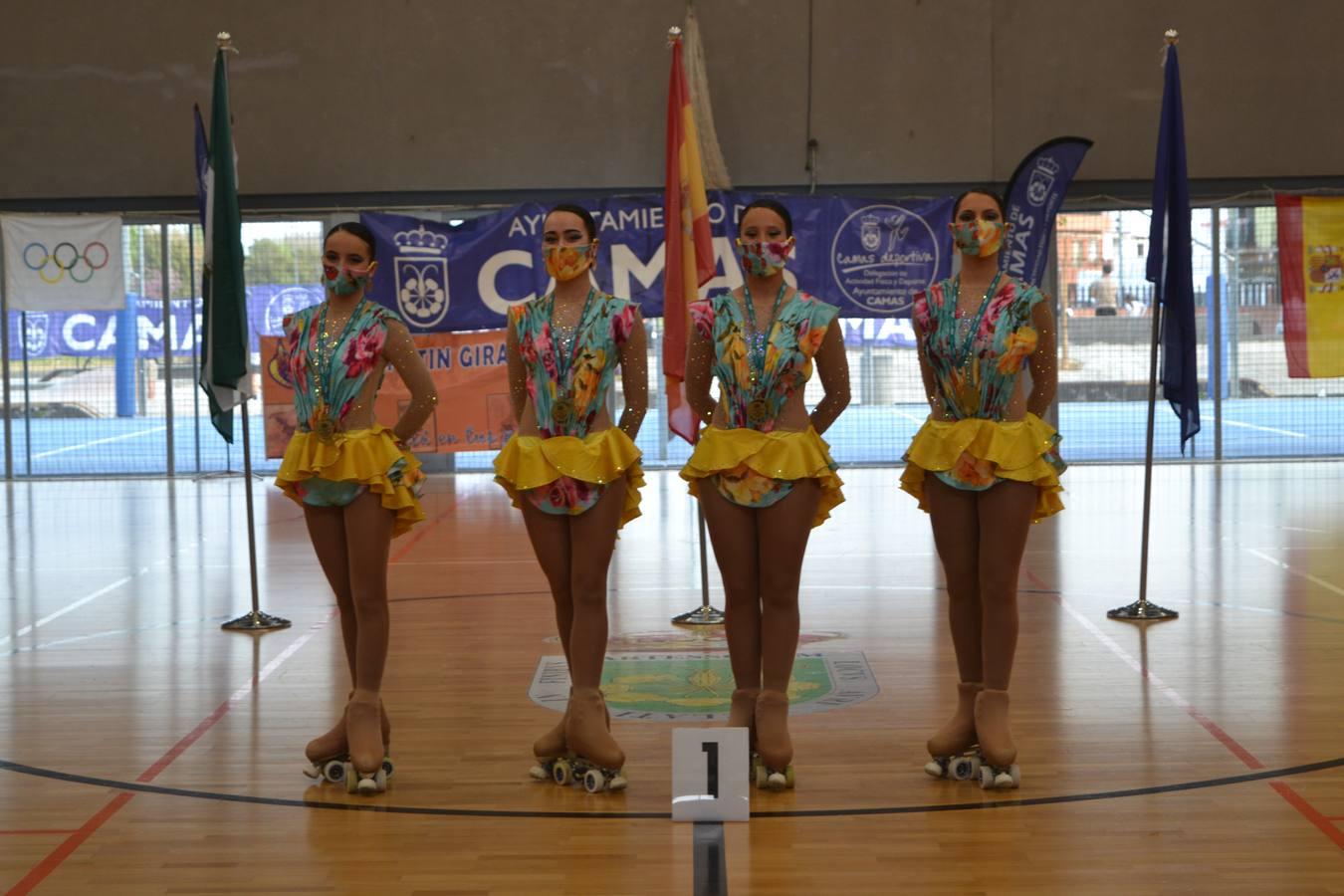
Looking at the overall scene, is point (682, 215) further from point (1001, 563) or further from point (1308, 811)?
point (1308, 811)

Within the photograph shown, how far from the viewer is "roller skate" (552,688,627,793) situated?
13.6 ft

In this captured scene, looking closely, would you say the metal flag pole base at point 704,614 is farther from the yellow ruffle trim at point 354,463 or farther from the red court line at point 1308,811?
the red court line at point 1308,811

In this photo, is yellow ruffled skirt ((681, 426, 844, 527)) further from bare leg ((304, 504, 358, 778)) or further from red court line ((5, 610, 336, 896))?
red court line ((5, 610, 336, 896))

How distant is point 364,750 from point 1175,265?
14.6 feet

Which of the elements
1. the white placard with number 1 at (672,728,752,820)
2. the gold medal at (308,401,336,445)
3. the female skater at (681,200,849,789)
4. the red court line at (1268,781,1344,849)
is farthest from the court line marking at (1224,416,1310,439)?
the gold medal at (308,401,336,445)

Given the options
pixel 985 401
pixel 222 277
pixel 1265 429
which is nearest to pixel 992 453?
pixel 985 401

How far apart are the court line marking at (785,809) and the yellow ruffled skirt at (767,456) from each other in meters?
0.80

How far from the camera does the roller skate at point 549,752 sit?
4305 millimetres

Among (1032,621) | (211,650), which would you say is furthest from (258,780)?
(1032,621)

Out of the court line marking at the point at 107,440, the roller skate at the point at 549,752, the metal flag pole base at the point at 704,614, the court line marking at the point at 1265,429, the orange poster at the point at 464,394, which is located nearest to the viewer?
the roller skate at the point at 549,752

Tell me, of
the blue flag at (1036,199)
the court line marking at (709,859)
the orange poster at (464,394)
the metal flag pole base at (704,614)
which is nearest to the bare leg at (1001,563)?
the court line marking at (709,859)

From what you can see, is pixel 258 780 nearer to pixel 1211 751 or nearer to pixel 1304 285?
pixel 1211 751

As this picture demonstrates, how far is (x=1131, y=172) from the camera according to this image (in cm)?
1416

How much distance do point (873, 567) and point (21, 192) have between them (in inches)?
383
